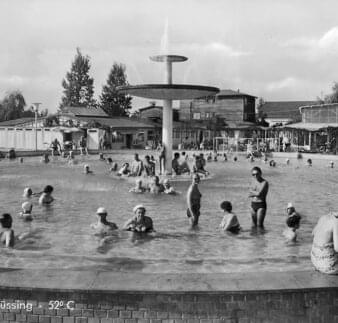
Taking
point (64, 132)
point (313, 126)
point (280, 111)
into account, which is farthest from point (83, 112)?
point (280, 111)

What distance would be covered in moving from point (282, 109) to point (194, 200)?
79872 millimetres

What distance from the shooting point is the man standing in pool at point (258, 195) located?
11.6 meters

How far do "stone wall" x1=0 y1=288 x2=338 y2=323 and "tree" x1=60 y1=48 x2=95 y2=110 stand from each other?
251 feet

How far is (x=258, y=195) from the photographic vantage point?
11727 millimetres

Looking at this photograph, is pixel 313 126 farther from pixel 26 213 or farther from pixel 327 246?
pixel 327 246

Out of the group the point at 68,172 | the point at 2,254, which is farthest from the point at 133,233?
the point at 68,172

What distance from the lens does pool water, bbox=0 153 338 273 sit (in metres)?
8.98

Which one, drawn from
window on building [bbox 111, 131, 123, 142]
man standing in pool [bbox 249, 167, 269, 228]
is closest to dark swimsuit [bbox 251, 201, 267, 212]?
man standing in pool [bbox 249, 167, 269, 228]

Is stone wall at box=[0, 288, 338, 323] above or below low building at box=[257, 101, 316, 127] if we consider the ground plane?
below

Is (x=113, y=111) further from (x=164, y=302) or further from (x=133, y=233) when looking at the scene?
(x=164, y=302)

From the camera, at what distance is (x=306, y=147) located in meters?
52.2

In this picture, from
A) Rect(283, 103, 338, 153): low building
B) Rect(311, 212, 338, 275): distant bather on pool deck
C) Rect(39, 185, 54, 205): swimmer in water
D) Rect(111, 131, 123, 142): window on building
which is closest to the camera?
Rect(311, 212, 338, 275): distant bather on pool deck

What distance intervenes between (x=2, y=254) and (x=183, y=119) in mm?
66322

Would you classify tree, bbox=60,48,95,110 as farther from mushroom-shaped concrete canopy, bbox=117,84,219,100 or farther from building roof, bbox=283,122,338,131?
mushroom-shaped concrete canopy, bbox=117,84,219,100
